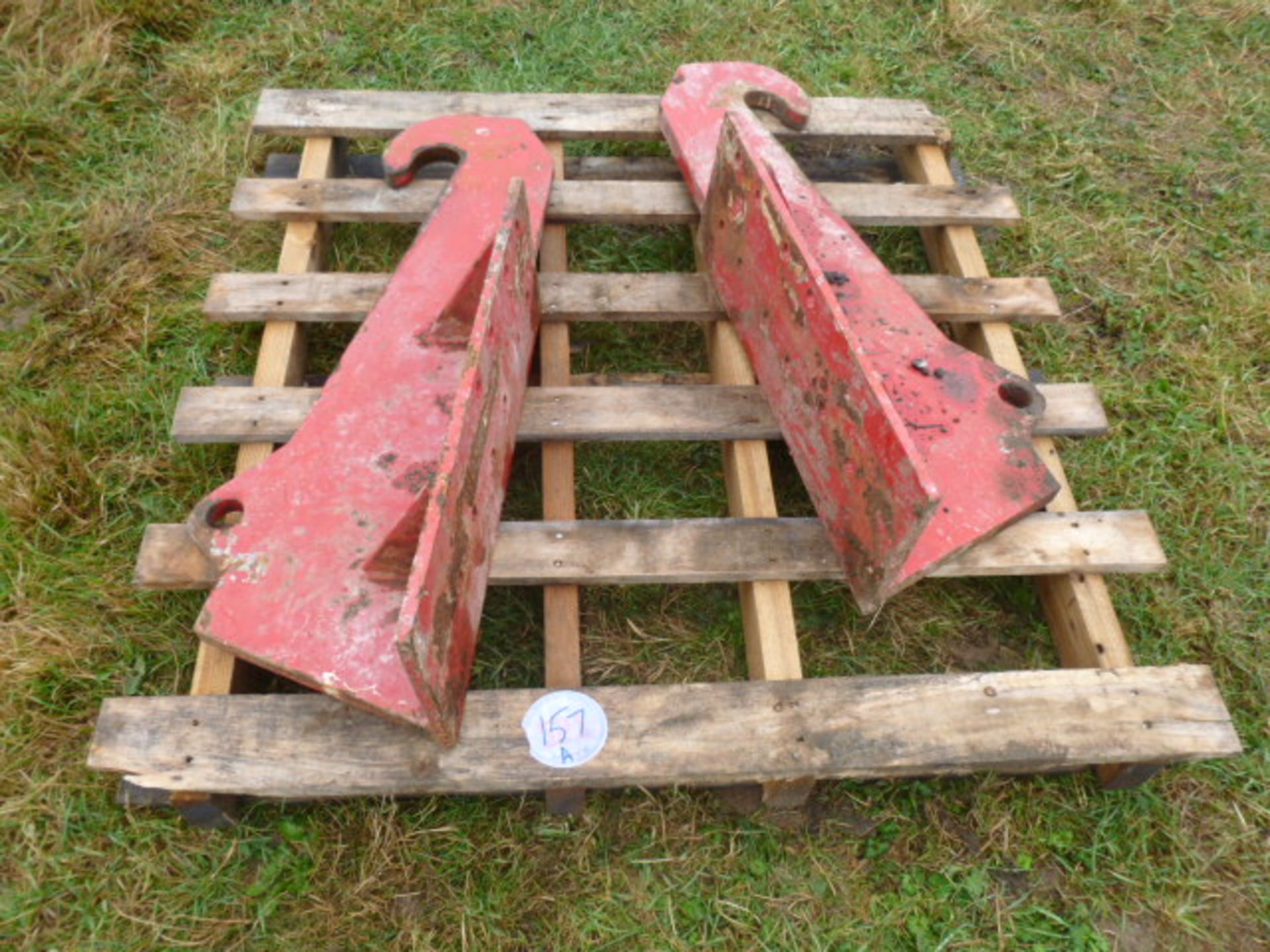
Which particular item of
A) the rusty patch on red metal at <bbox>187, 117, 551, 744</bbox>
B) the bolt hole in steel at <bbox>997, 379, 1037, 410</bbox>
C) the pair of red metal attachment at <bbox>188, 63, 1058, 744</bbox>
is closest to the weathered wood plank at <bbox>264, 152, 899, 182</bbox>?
the pair of red metal attachment at <bbox>188, 63, 1058, 744</bbox>

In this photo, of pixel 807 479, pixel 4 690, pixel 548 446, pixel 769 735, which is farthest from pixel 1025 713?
pixel 4 690

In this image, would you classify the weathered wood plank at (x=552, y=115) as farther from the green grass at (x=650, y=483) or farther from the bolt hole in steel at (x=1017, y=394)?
the bolt hole in steel at (x=1017, y=394)

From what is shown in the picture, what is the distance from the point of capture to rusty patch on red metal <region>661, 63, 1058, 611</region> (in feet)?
5.74

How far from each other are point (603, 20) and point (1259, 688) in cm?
331

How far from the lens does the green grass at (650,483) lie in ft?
6.14

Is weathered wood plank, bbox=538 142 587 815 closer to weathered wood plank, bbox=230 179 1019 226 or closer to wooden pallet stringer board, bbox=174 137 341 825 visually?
weathered wood plank, bbox=230 179 1019 226

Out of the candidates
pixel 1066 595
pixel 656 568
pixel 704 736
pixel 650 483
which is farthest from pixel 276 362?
pixel 1066 595

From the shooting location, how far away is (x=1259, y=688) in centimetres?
224

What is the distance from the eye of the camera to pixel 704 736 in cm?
177

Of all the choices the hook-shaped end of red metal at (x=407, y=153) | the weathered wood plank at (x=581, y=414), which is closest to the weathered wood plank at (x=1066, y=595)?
the weathered wood plank at (x=581, y=414)

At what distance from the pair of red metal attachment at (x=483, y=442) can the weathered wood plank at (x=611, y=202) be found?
23 cm

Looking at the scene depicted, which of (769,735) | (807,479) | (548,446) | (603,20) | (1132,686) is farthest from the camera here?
(603,20)

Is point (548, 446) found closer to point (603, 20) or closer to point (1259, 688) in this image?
point (1259, 688)

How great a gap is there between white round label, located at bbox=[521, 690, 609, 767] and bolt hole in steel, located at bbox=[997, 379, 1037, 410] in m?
1.24
